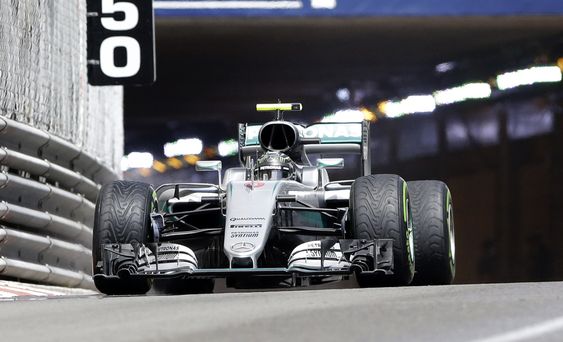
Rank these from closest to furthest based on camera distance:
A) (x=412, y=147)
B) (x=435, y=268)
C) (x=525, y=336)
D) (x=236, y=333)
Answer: (x=525, y=336) → (x=236, y=333) → (x=435, y=268) → (x=412, y=147)

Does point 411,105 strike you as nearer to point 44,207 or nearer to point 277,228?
point 44,207

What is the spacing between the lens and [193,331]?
5695mm

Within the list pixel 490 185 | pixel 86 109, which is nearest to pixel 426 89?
pixel 490 185

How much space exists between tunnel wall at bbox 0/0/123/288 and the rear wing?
65.2 inches

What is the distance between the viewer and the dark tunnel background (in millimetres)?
22469

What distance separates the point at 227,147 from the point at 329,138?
2547 centimetres

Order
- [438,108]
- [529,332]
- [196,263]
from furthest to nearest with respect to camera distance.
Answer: [438,108]
[196,263]
[529,332]

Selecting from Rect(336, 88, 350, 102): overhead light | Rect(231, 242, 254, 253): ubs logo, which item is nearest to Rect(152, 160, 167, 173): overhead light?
Rect(336, 88, 350, 102): overhead light

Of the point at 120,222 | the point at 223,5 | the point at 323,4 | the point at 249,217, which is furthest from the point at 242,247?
the point at 323,4

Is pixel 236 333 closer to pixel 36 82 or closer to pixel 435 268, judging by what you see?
pixel 435 268

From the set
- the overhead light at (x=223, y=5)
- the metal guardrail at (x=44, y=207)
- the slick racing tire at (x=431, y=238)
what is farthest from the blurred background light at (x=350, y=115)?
the slick racing tire at (x=431, y=238)

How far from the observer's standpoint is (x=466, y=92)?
30156 millimetres

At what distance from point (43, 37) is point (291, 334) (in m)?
7.81

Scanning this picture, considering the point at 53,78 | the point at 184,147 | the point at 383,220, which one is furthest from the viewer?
the point at 184,147
